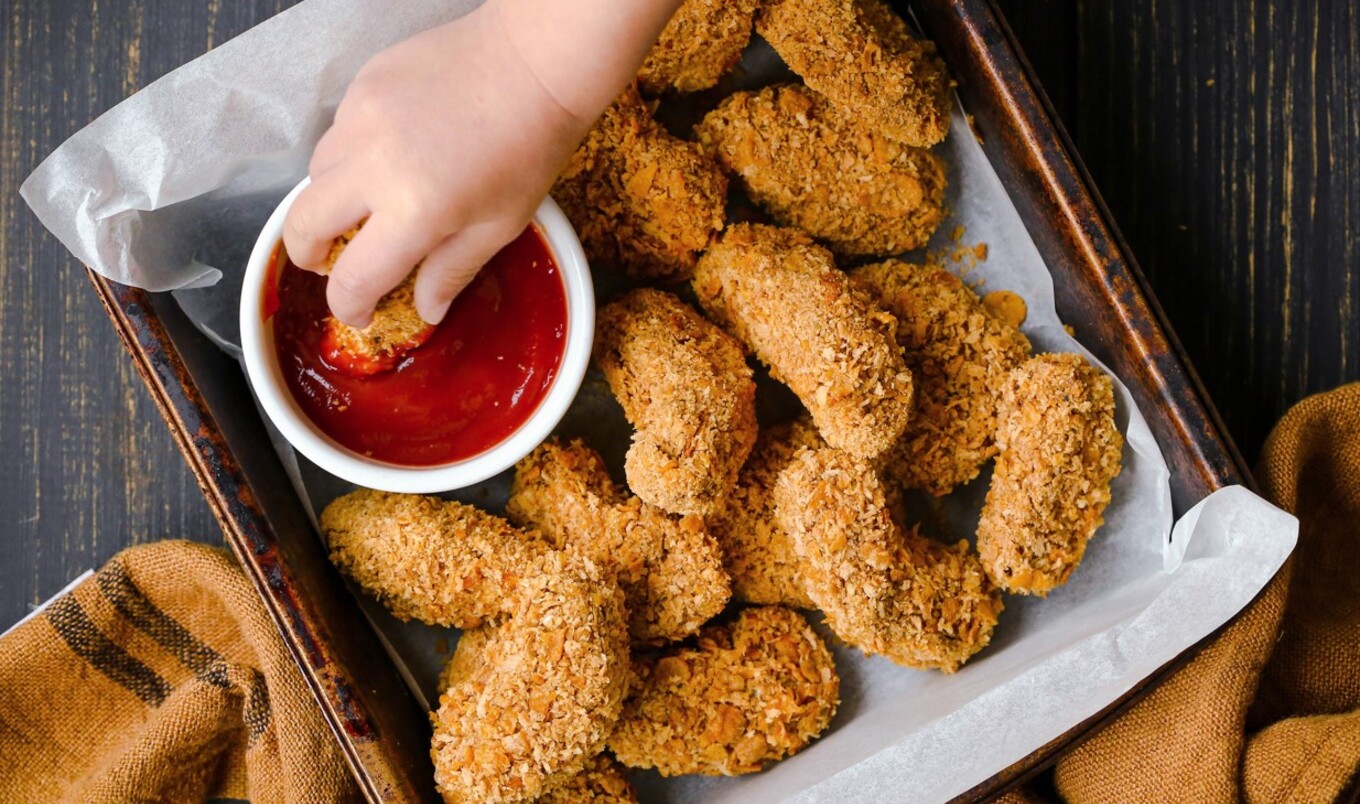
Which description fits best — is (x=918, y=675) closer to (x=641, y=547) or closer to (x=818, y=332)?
(x=641, y=547)

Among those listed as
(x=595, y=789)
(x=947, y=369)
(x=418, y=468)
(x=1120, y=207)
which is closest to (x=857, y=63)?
(x=947, y=369)

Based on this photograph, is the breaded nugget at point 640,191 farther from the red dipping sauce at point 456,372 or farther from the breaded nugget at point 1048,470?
the breaded nugget at point 1048,470

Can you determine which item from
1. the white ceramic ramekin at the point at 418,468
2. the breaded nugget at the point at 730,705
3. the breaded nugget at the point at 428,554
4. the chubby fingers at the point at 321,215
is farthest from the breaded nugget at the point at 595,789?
the chubby fingers at the point at 321,215

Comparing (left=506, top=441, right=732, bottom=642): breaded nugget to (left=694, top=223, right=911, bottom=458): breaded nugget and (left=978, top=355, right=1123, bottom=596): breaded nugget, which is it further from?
(left=978, top=355, right=1123, bottom=596): breaded nugget

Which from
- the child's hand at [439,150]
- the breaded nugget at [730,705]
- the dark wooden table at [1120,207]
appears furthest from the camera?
the dark wooden table at [1120,207]

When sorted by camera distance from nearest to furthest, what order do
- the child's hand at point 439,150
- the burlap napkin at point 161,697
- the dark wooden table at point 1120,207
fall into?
1. the child's hand at point 439,150
2. the burlap napkin at point 161,697
3. the dark wooden table at point 1120,207

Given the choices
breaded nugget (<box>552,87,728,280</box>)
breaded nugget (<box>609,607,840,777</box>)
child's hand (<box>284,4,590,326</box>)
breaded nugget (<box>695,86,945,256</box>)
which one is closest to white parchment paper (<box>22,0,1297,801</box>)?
breaded nugget (<box>609,607,840,777</box>)

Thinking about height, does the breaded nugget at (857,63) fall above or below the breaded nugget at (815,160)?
above

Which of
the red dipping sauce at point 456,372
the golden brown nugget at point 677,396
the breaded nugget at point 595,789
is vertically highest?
the red dipping sauce at point 456,372

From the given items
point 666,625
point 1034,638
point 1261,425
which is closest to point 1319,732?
point 1034,638
